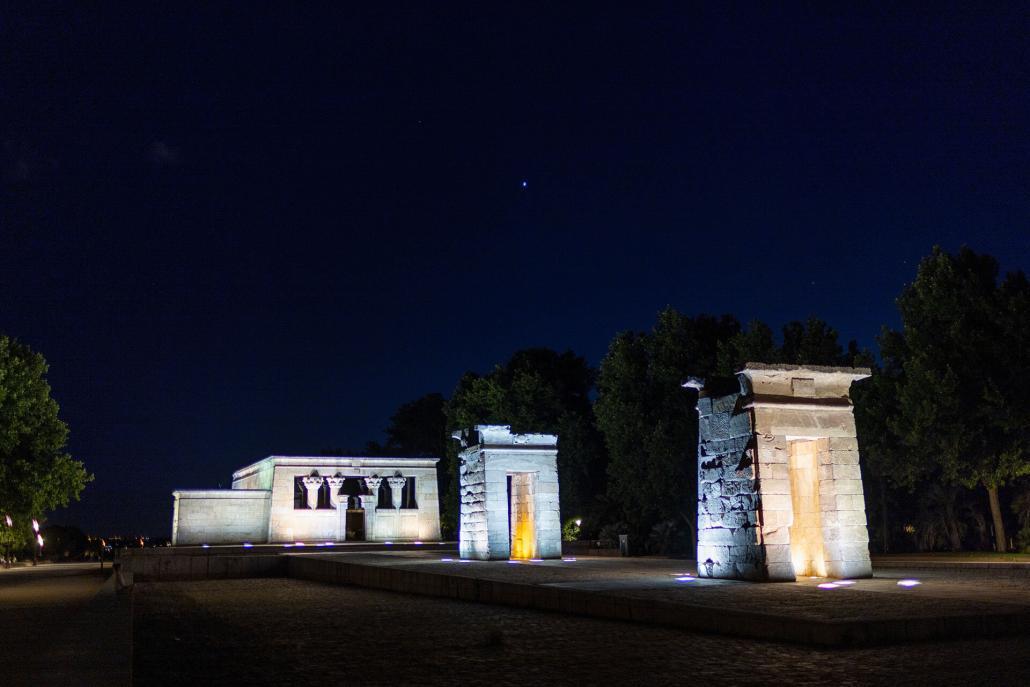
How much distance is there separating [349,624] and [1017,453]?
22486mm

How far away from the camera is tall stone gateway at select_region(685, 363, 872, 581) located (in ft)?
A: 42.5

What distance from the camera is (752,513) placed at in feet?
42.6

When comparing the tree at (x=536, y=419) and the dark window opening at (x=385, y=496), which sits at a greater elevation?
the tree at (x=536, y=419)

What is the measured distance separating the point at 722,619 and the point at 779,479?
4.60 meters

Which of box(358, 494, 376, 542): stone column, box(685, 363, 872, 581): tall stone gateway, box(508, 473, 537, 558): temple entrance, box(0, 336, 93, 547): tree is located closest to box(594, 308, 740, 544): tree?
box(508, 473, 537, 558): temple entrance

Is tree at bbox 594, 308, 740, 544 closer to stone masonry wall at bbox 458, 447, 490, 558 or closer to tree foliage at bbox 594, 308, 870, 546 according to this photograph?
tree foliage at bbox 594, 308, 870, 546

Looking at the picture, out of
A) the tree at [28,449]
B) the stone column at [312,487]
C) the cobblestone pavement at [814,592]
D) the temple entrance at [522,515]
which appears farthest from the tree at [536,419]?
the cobblestone pavement at [814,592]

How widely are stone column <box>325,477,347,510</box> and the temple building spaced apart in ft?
0.16

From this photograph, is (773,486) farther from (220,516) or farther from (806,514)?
(220,516)

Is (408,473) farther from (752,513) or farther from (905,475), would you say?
(752,513)

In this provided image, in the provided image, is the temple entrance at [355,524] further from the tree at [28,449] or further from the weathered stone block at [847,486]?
the weathered stone block at [847,486]

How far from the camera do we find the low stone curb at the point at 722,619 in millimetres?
7848

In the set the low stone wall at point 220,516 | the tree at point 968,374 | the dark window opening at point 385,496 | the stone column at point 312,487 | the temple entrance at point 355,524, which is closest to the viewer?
the tree at point 968,374

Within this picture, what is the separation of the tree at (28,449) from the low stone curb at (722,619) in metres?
17.8
